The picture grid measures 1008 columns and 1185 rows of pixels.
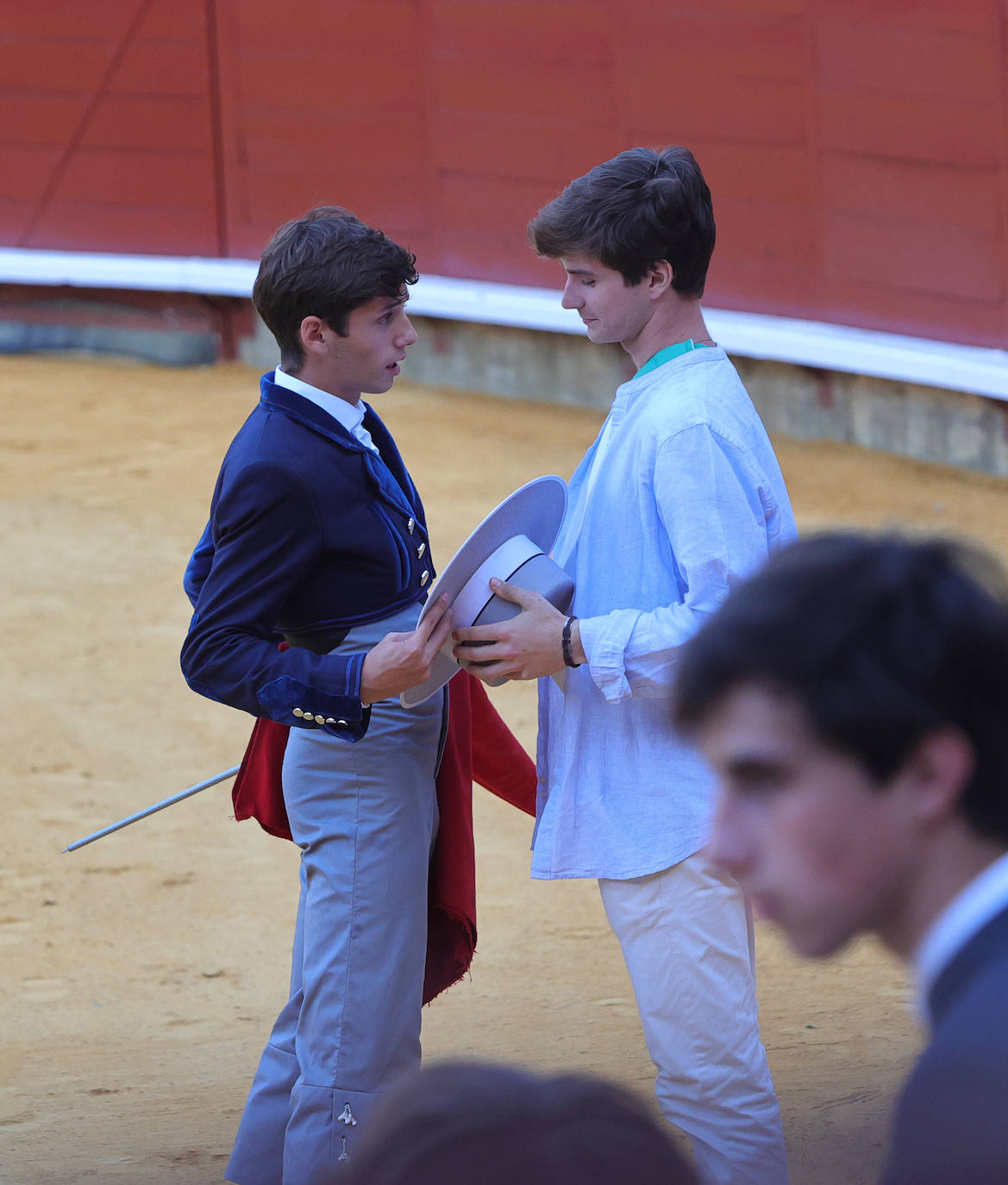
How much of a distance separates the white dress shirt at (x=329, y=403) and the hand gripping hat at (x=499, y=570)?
26 centimetres

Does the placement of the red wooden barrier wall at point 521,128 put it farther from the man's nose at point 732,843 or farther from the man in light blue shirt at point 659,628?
the man's nose at point 732,843

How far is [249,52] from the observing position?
→ 10.5 meters

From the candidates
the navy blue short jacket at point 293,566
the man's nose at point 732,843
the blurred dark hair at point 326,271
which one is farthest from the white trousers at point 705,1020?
the man's nose at point 732,843

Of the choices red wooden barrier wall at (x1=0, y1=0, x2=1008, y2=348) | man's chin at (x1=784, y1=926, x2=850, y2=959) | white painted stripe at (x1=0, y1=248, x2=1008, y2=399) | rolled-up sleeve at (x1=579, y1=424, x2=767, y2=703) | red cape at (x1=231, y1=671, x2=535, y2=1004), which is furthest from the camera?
red wooden barrier wall at (x1=0, y1=0, x2=1008, y2=348)

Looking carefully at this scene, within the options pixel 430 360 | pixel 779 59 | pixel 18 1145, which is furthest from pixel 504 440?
pixel 18 1145

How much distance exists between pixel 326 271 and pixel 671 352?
0.52 m

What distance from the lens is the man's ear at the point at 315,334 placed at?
2.45 meters

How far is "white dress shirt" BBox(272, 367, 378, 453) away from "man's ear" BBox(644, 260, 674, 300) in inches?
19.0

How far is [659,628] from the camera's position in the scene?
2291 mm

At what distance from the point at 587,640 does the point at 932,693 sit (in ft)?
4.49

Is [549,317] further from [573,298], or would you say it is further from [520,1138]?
[520,1138]

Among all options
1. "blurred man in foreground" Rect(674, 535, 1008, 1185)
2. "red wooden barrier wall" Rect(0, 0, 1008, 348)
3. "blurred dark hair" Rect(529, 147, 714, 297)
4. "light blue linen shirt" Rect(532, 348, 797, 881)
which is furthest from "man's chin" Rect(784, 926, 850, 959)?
"red wooden barrier wall" Rect(0, 0, 1008, 348)

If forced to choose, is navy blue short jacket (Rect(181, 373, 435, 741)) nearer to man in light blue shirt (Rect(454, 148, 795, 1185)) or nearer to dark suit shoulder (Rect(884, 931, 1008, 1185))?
man in light blue shirt (Rect(454, 148, 795, 1185))

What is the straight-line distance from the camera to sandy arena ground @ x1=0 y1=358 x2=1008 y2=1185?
10.5 ft
